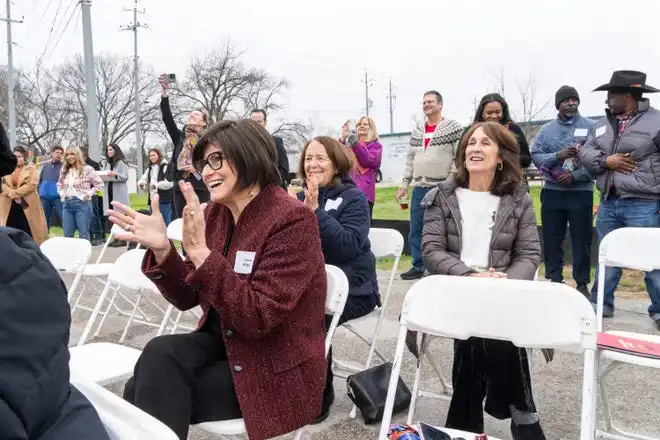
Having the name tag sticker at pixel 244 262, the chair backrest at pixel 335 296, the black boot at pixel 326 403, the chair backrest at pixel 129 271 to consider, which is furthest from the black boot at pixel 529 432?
the chair backrest at pixel 129 271

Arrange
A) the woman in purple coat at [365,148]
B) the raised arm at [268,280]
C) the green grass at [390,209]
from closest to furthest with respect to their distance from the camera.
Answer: the raised arm at [268,280] → the woman in purple coat at [365,148] → the green grass at [390,209]

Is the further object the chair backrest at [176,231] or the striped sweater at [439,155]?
the striped sweater at [439,155]

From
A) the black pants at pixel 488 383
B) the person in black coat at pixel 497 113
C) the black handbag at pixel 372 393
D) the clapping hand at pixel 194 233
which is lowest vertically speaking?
the black handbag at pixel 372 393

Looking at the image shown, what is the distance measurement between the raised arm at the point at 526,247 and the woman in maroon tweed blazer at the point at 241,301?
1159mm

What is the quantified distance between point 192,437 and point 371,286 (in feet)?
3.84

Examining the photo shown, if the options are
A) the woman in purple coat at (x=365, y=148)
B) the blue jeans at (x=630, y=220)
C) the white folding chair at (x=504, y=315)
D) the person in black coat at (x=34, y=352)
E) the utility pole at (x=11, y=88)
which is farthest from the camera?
the utility pole at (x=11, y=88)

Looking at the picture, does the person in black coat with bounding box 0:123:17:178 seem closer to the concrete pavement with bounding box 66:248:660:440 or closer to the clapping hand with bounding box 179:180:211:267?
the clapping hand with bounding box 179:180:211:267

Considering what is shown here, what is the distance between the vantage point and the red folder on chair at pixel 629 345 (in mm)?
1984

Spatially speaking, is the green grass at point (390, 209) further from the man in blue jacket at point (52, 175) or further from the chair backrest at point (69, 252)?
the chair backrest at point (69, 252)

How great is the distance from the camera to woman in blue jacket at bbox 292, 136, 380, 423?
285 centimetres

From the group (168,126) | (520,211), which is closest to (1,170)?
(520,211)

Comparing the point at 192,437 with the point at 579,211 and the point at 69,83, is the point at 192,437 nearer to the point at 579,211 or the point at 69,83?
the point at 579,211

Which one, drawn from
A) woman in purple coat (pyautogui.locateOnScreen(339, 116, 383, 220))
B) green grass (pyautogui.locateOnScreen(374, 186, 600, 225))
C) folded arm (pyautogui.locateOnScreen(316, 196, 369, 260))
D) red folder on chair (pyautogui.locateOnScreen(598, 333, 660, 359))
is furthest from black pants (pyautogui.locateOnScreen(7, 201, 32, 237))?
green grass (pyautogui.locateOnScreen(374, 186, 600, 225))

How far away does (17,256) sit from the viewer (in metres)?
0.86
